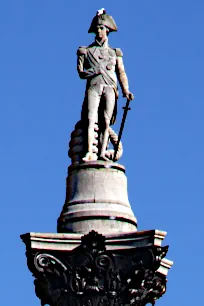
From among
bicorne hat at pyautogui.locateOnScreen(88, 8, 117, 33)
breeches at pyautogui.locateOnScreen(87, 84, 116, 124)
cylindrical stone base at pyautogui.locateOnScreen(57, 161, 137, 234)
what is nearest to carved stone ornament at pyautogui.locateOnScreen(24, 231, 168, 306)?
cylindrical stone base at pyautogui.locateOnScreen(57, 161, 137, 234)

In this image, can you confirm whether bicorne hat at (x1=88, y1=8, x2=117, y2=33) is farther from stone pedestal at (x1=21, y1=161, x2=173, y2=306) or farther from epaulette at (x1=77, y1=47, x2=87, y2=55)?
stone pedestal at (x1=21, y1=161, x2=173, y2=306)

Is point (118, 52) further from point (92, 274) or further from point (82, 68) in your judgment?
point (92, 274)

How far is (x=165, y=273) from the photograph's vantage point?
123ft

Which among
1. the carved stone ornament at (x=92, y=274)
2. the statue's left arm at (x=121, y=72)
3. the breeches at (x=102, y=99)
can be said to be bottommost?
the carved stone ornament at (x=92, y=274)

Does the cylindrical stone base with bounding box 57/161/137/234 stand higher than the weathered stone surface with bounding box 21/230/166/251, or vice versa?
the cylindrical stone base with bounding box 57/161/137/234

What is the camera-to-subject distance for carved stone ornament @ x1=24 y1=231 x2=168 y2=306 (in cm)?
3600

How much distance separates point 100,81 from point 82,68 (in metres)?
0.73

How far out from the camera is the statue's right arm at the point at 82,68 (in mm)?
39781

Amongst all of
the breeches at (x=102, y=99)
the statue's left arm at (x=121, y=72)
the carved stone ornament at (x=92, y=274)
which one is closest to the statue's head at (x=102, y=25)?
the statue's left arm at (x=121, y=72)

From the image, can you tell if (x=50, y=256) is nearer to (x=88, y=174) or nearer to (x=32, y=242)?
(x=32, y=242)

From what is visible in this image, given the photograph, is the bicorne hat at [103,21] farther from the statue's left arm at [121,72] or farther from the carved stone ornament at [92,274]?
the carved stone ornament at [92,274]

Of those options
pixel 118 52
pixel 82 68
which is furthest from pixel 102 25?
pixel 82 68

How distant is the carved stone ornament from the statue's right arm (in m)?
5.83

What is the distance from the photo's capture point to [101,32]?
40219 mm
